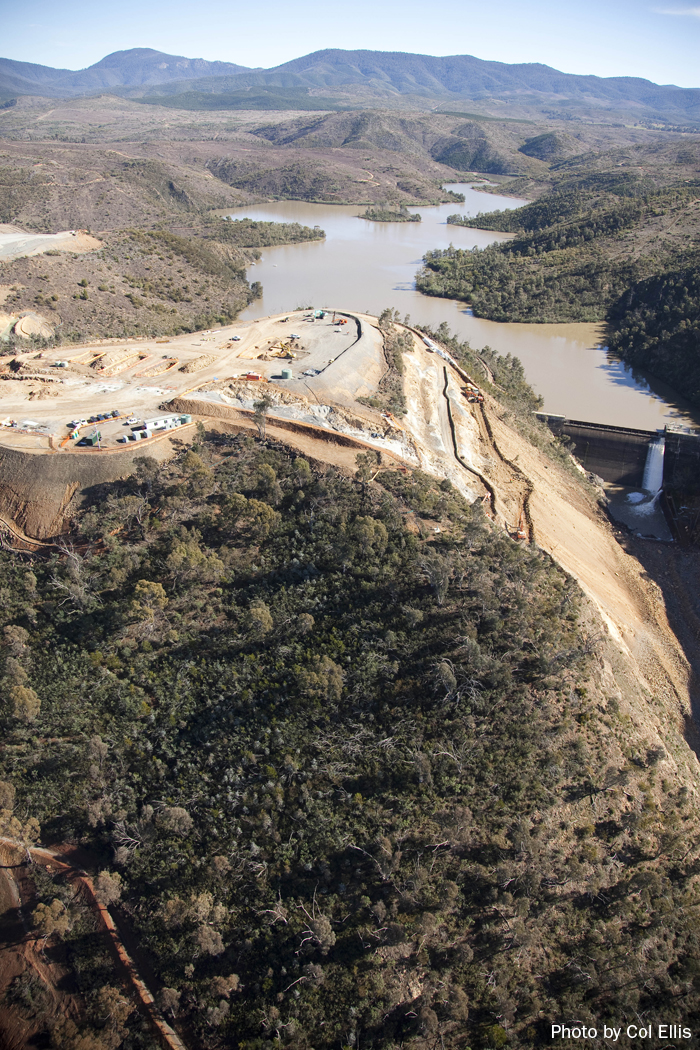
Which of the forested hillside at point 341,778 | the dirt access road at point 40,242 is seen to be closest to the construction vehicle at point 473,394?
the forested hillside at point 341,778

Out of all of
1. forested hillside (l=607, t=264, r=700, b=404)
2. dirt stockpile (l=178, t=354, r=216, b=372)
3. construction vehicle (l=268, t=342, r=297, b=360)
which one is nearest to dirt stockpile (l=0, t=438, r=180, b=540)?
dirt stockpile (l=178, t=354, r=216, b=372)

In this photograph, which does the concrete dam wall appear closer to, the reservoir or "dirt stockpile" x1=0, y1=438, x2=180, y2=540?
the reservoir

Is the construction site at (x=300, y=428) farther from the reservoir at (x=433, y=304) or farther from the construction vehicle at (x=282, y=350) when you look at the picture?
the reservoir at (x=433, y=304)

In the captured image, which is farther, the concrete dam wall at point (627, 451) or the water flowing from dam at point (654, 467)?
the water flowing from dam at point (654, 467)

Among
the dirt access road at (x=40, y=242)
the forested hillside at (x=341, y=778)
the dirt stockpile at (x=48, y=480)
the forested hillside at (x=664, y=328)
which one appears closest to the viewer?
the forested hillside at (x=341, y=778)

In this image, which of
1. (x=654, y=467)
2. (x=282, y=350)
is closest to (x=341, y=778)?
(x=282, y=350)

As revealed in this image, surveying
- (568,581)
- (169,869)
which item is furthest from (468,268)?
(169,869)
